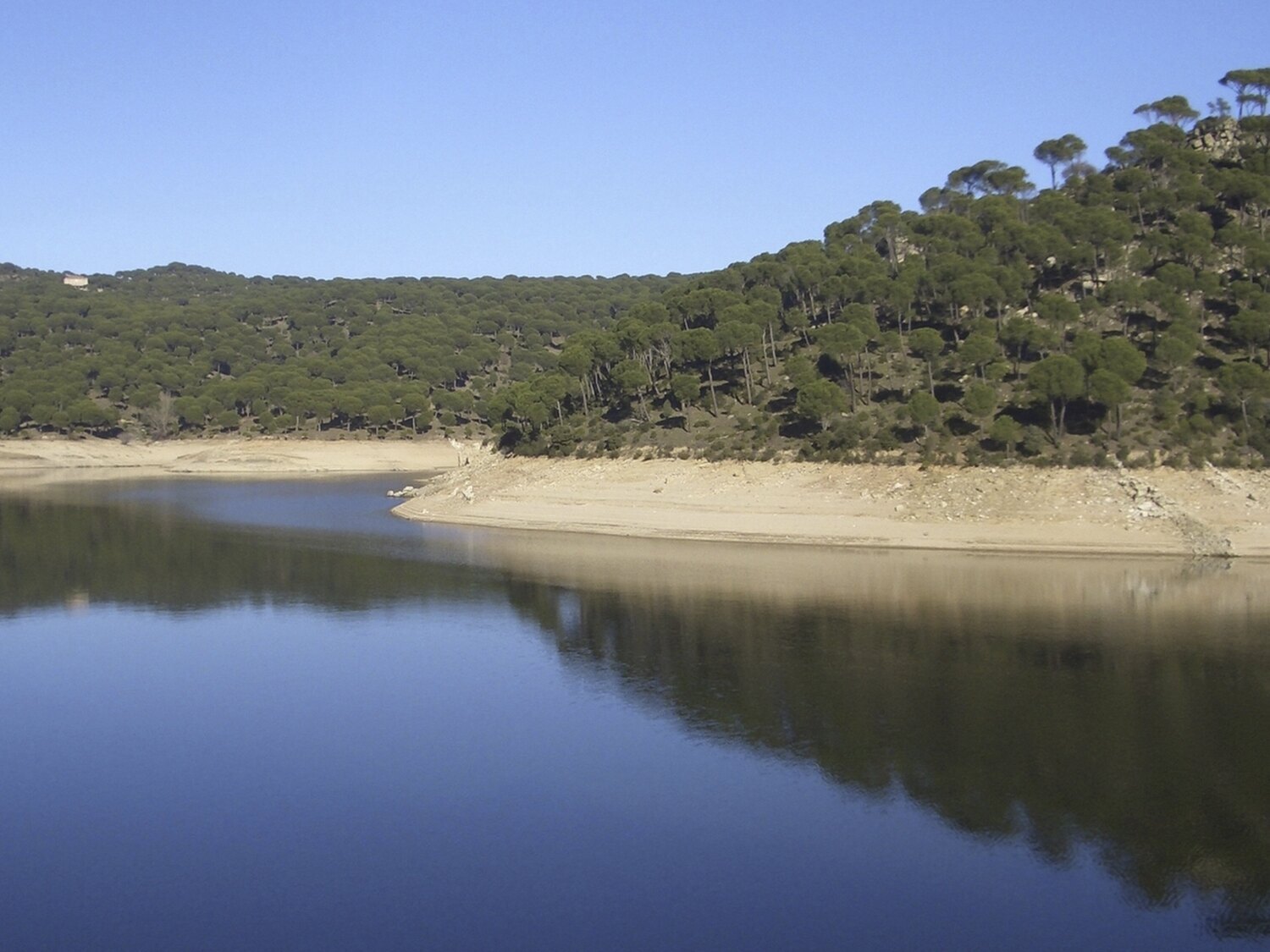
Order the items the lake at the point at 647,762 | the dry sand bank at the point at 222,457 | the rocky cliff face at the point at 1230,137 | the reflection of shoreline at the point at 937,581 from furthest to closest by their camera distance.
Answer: the dry sand bank at the point at 222,457, the rocky cliff face at the point at 1230,137, the reflection of shoreline at the point at 937,581, the lake at the point at 647,762

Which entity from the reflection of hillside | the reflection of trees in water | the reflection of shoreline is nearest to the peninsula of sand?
the reflection of shoreline

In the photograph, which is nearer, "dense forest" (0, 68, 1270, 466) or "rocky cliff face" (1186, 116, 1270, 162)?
"dense forest" (0, 68, 1270, 466)

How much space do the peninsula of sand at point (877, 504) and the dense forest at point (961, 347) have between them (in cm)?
128

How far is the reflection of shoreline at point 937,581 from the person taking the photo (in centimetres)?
2980

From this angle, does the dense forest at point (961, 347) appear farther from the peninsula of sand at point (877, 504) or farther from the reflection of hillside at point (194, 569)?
the reflection of hillside at point (194, 569)

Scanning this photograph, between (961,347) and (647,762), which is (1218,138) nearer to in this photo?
(961,347)

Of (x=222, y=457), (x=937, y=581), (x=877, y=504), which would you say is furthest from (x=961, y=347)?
(x=222, y=457)

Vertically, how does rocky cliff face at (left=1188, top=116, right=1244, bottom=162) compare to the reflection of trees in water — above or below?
above

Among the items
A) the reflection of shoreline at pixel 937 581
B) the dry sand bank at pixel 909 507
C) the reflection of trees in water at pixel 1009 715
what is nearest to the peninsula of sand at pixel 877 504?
the dry sand bank at pixel 909 507

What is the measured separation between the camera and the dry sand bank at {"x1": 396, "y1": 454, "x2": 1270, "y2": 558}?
39531mm

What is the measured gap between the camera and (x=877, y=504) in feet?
144

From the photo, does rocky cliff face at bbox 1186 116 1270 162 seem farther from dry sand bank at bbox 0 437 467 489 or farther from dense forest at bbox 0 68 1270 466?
dry sand bank at bbox 0 437 467 489

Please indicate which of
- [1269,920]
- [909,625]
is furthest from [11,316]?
[1269,920]

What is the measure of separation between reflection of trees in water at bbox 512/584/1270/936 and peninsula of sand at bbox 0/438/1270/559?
1136cm
